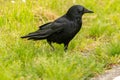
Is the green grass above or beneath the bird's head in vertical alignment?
beneath

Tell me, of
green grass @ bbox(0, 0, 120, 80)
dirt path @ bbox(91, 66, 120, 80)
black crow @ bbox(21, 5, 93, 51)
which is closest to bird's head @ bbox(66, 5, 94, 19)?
black crow @ bbox(21, 5, 93, 51)

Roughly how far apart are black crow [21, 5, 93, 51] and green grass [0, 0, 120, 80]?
0.17m

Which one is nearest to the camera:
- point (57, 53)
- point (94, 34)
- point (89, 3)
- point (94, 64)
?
point (94, 64)

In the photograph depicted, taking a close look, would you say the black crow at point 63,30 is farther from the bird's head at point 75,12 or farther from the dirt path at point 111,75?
the dirt path at point 111,75

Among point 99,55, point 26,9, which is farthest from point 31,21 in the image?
point 99,55

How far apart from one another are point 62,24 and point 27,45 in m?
0.62

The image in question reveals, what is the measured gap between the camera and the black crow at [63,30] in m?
7.30

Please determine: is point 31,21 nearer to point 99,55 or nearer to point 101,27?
point 101,27

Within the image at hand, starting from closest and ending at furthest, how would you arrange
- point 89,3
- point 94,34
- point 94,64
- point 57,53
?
point 94,64
point 57,53
point 94,34
point 89,3

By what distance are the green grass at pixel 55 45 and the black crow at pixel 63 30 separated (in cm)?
17

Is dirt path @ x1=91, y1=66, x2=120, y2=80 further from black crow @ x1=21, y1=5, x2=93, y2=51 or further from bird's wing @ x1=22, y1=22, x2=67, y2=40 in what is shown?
bird's wing @ x1=22, y1=22, x2=67, y2=40

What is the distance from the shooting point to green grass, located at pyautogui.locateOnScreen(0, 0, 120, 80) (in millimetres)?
6180

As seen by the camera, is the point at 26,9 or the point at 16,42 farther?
the point at 26,9

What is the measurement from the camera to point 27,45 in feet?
24.4
